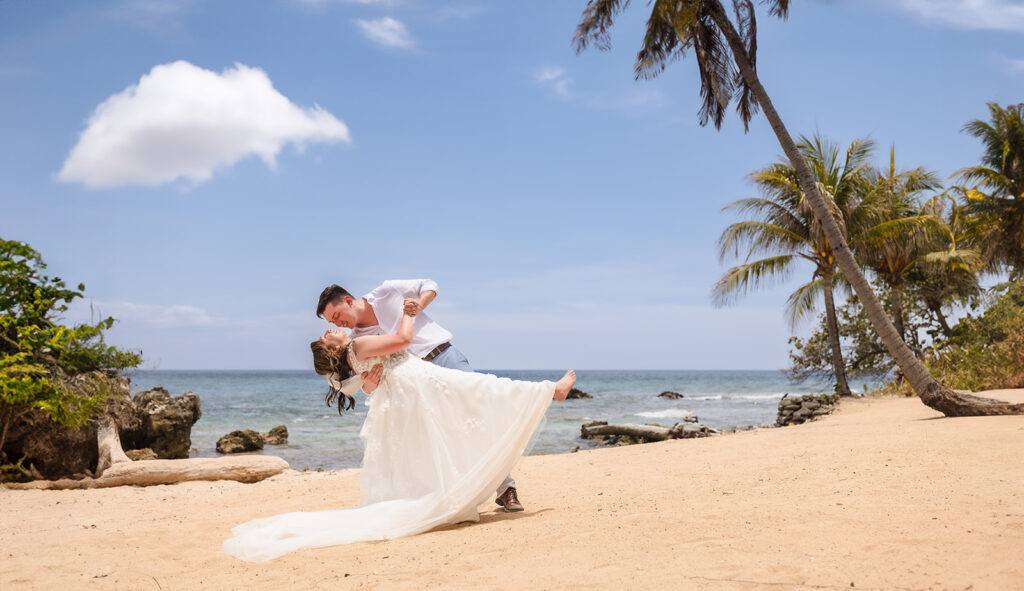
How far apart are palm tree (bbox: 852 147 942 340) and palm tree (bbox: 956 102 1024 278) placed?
2.22 meters

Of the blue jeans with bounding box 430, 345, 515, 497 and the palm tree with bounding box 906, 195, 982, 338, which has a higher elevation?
the palm tree with bounding box 906, 195, 982, 338

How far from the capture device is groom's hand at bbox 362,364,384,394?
5.13m

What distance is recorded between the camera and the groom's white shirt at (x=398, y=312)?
5184 millimetres

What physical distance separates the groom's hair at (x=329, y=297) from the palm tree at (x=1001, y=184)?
90.8 ft

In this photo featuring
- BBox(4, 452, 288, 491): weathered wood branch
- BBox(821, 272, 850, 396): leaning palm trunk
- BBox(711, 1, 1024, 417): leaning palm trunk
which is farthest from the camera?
BBox(821, 272, 850, 396): leaning palm trunk

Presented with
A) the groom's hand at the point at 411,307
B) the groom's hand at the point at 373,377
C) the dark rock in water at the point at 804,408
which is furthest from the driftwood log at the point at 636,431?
the groom's hand at the point at 411,307

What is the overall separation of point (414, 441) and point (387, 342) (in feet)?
2.60

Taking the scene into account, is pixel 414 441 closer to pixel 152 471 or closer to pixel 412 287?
pixel 412 287

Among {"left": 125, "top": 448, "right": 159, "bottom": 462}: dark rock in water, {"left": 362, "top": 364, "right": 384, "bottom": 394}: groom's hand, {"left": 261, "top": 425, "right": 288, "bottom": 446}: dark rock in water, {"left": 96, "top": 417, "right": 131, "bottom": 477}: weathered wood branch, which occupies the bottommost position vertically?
{"left": 261, "top": 425, "right": 288, "bottom": 446}: dark rock in water

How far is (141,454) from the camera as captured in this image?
39.4 ft

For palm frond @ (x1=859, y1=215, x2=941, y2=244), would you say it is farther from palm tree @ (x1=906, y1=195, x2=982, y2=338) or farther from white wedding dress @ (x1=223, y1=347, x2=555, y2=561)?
white wedding dress @ (x1=223, y1=347, x2=555, y2=561)

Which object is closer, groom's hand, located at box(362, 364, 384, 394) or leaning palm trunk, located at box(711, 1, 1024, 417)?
groom's hand, located at box(362, 364, 384, 394)

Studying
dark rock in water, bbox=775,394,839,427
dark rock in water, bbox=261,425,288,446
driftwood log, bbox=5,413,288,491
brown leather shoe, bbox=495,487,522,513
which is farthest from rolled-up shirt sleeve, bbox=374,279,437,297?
dark rock in water, bbox=261,425,288,446

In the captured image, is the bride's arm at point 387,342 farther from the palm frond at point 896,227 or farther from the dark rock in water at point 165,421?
the palm frond at point 896,227
